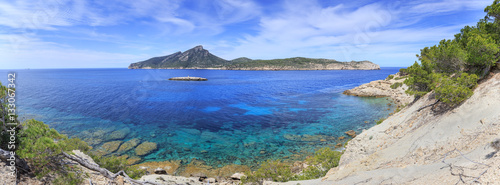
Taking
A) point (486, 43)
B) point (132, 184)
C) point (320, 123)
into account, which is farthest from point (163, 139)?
point (486, 43)

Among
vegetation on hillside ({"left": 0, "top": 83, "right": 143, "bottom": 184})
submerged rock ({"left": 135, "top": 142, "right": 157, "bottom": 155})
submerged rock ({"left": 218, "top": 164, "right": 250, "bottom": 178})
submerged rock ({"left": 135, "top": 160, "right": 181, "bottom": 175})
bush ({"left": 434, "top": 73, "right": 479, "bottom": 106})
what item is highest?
bush ({"left": 434, "top": 73, "right": 479, "bottom": 106})

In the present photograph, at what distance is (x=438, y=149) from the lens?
1114cm

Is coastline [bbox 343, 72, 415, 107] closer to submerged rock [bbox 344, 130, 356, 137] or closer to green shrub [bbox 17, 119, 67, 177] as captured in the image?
submerged rock [bbox 344, 130, 356, 137]

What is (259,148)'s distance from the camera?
23109 millimetres

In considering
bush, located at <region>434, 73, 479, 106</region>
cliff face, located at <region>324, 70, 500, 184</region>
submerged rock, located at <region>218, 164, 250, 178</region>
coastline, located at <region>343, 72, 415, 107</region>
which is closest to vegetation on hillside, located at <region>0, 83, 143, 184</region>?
submerged rock, located at <region>218, 164, 250, 178</region>

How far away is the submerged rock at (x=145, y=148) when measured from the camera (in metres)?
22.1

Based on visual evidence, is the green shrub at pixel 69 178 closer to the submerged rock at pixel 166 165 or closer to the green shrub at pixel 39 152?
the green shrub at pixel 39 152

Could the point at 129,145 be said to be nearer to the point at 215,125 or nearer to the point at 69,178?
the point at 215,125

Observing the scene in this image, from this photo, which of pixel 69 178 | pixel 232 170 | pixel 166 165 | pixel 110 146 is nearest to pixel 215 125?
pixel 166 165

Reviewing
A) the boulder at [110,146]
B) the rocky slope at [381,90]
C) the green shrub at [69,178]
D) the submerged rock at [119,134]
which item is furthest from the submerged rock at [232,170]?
the rocky slope at [381,90]

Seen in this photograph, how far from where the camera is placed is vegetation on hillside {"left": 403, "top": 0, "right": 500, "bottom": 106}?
1391 cm

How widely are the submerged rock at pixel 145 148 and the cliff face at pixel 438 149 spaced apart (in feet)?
61.1

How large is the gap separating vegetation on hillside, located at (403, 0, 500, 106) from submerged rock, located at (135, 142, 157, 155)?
86.4 ft

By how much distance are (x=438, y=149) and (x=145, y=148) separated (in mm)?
25122
